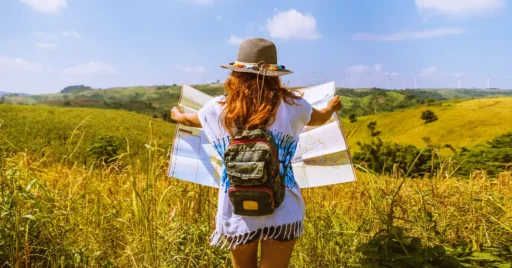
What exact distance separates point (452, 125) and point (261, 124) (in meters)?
53.5

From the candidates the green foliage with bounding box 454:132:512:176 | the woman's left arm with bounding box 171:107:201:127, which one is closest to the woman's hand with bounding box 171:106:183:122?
the woman's left arm with bounding box 171:107:201:127

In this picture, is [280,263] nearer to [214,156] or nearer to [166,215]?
[214,156]

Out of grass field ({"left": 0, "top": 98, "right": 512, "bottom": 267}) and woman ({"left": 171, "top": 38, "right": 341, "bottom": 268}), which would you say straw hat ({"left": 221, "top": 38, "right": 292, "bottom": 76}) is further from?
grass field ({"left": 0, "top": 98, "right": 512, "bottom": 267})

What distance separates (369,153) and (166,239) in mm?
17581

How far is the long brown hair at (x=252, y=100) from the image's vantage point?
2145 mm

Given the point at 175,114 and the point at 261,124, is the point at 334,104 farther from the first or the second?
the point at 175,114

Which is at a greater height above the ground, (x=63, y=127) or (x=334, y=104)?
(x=334, y=104)

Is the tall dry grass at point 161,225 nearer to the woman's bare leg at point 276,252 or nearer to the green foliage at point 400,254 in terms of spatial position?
the green foliage at point 400,254

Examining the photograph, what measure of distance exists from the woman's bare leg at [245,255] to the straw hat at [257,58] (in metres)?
0.89

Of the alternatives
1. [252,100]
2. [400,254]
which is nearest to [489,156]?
[400,254]

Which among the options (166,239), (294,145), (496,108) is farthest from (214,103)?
(496,108)

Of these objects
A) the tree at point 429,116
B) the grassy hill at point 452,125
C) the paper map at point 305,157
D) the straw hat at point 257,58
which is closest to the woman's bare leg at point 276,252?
the paper map at point 305,157

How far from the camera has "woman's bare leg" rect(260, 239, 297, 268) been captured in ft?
7.43

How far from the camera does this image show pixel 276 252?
227 cm
